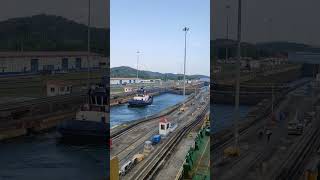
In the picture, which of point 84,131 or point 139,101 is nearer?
point 84,131

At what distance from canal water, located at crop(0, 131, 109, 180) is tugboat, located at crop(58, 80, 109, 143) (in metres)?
0.12

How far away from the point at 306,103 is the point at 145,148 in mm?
4005

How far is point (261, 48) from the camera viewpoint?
5.25 metres

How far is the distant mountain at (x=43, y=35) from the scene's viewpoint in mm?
5508

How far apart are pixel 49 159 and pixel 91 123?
0.79m

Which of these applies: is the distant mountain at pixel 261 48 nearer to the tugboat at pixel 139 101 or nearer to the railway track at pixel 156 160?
the railway track at pixel 156 160

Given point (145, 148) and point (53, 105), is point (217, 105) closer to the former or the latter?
point (53, 105)

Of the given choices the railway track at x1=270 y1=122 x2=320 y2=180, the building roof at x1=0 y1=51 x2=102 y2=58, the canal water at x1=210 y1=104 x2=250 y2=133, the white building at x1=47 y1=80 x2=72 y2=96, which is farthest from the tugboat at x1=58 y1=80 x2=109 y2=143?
the railway track at x1=270 y1=122 x2=320 y2=180

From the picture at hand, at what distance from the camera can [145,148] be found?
841 cm

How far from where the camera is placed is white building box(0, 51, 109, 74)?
5.60 meters

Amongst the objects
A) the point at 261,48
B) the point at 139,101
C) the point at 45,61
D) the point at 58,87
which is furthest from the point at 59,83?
the point at 139,101

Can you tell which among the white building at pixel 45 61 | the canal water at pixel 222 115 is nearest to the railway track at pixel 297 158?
the canal water at pixel 222 115

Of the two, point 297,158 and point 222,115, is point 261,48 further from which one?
point 297,158

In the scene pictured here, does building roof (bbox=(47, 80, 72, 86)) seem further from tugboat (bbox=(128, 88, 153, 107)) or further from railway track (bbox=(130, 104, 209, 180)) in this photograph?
tugboat (bbox=(128, 88, 153, 107))
